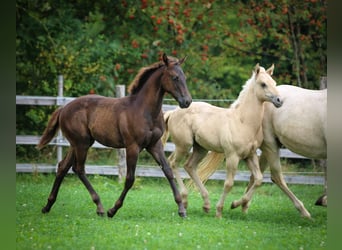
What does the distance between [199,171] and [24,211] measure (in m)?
2.40

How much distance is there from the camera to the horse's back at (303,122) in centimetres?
619

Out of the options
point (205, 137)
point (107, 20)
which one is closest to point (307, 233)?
point (205, 137)

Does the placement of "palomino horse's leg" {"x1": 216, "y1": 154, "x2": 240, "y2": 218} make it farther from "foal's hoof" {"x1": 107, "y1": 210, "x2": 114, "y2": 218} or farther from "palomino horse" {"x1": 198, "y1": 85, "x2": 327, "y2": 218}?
"foal's hoof" {"x1": 107, "y1": 210, "x2": 114, "y2": 218}

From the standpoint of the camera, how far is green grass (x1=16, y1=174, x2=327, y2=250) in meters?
4.87

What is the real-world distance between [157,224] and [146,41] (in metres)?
6.91

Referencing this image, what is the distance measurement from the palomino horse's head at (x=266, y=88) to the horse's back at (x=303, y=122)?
0.39m

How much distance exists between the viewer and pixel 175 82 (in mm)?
6027

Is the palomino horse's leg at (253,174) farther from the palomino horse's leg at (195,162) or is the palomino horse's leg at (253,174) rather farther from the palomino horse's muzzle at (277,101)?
the palomino horse's muzzle at (277,101)

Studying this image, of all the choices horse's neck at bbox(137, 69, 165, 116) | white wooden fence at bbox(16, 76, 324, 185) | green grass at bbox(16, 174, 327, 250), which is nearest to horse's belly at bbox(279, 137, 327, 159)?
green grass at bbox(16, 174, 327, 250)

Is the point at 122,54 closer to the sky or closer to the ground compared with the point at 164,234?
closer to the sky

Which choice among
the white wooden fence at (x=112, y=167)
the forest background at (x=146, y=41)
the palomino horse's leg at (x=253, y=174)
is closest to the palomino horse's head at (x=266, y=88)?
the palomino horse's leg at (x=253, y=174)

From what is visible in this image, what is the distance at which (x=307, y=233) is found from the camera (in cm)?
551
